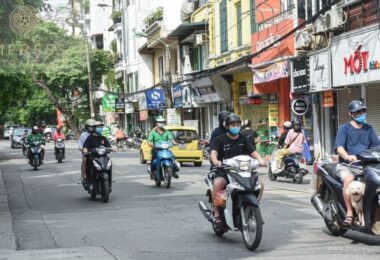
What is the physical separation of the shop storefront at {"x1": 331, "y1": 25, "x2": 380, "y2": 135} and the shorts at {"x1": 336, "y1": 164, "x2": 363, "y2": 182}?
1075 centimetres

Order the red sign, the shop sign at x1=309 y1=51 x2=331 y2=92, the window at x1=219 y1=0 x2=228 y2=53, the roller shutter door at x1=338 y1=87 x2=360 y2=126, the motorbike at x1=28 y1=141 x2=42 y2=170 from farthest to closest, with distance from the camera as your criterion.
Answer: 1. the window at x1=219 y1=0 x2=228 y2=53
2. the motorbike at x1=28 y1=141 x2=42 y2=170
3. the roller shutter door at x1=338 y1=87 x2=360 y2=126
4. the shop sign at x1=309 y1=51 x2=331 y2=92
5. the red sign

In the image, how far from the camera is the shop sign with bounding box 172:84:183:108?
139 ft

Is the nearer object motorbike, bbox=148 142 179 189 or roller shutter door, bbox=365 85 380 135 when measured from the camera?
motorbike, bbox=148 142 179 189

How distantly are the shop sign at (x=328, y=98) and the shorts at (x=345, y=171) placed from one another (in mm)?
14155

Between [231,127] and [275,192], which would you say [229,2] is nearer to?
[275,192]

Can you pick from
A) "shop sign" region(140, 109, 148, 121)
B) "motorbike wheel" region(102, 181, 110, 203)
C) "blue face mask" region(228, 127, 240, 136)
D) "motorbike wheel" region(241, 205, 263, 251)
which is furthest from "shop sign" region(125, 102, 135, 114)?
"motorbike wheel" region(241, 205, 263, 251)

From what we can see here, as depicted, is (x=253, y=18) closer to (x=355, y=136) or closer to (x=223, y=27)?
(x=223, y=27)

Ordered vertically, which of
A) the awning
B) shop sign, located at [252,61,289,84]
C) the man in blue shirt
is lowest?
the man in blue shirt

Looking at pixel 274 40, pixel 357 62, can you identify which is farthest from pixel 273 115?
pixel 357 62

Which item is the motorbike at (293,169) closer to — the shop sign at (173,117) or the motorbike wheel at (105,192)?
the motorbike wheel at (105,192)

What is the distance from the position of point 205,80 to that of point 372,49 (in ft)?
56.5

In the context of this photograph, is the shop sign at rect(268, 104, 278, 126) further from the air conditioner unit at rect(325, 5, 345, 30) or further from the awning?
the awning

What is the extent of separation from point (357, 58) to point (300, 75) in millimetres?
4222

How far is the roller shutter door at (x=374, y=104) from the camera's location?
20641mm
